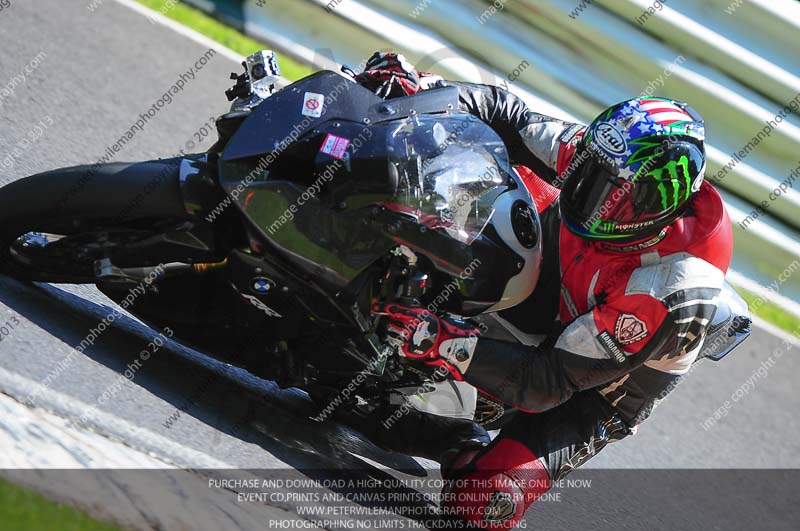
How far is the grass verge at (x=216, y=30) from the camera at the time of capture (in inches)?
271

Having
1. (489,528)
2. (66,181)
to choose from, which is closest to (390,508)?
(489,528)

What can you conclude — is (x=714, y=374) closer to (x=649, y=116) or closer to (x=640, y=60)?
(x=640, y=60)

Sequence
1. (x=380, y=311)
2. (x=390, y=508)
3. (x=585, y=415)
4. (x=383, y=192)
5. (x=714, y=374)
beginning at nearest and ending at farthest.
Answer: (x=383, y=192), (x=380, y=311), (x=390, y=508), (x=585, y=415), (x=714, y=374)

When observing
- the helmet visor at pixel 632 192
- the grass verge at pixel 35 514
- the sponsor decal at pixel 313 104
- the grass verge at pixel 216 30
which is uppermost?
the helmet visor at pixel 632 192

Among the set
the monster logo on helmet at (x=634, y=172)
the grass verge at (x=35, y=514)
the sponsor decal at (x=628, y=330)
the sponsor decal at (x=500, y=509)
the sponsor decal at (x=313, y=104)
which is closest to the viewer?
the grass verge at (x=35, y=514)

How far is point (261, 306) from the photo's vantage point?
11.4ft

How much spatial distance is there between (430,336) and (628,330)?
73cm

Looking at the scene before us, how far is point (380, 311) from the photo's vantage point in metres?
3.36

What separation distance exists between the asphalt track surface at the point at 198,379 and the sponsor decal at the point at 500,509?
384mm

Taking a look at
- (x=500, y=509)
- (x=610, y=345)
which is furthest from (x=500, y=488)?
(x=610, y=345)

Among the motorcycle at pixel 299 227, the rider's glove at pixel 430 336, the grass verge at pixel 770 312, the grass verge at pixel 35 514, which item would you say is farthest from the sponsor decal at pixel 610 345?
the grass verge at pixel 770 312

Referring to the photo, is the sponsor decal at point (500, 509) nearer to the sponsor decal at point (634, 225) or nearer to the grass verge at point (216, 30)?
the sponsor decal at point (634, 225)

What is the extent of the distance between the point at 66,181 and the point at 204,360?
95cm

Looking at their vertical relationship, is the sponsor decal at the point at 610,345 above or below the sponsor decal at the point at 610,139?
below
